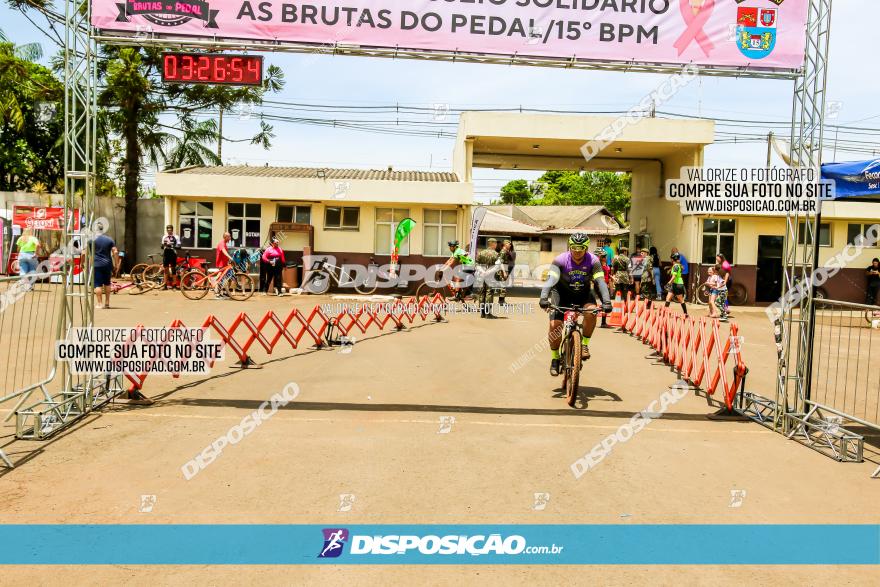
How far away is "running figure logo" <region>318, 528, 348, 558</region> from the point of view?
4379mm

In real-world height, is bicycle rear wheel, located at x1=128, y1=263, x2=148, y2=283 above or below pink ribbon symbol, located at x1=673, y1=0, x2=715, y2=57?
below

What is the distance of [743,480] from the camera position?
6.02 meters

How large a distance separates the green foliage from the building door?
35976 millimetres

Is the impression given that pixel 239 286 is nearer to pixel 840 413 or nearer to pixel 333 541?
pixel 840 413

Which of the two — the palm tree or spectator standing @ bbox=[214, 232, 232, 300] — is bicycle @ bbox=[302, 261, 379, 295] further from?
the palm tree

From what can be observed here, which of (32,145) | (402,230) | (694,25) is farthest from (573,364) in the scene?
(32,145)

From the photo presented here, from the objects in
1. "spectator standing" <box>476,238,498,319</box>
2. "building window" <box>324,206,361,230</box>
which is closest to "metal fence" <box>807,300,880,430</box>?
"spectator standing" <box>476,238,498,319</box>

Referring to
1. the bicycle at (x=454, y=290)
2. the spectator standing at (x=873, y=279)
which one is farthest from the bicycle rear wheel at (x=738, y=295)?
the bicycle at (x=454, y=290)

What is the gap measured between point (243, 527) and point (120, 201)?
28.1m

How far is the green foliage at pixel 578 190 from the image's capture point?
65.9 m

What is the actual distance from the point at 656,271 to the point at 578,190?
42.1m

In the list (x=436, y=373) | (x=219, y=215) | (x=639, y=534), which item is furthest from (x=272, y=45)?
(x=219, y=215)
